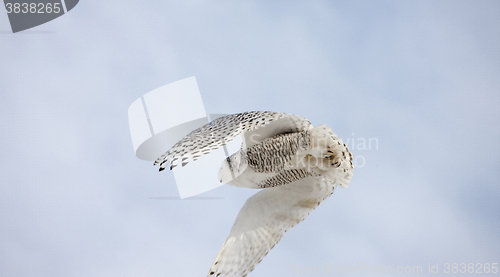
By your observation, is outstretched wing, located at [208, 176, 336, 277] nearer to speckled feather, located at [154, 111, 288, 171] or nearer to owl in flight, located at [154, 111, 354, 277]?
owl in flight, located at [154, 111, 354, 277]

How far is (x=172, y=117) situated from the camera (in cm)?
310

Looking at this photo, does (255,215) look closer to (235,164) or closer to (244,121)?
(235,164)

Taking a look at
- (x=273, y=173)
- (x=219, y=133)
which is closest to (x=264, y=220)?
(x=273, y=173)

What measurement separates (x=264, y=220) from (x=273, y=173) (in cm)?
37

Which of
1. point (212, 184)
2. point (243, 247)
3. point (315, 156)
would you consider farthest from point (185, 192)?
point (315, 156)

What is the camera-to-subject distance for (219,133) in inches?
108

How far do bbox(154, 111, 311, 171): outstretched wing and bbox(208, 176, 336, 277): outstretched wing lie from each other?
50cm

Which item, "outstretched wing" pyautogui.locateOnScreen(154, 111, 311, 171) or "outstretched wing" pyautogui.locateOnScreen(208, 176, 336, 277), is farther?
"outstretched wing" pyautogui.locateOnScreen(208, 176, 336, 277)

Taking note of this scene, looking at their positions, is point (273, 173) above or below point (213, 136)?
below

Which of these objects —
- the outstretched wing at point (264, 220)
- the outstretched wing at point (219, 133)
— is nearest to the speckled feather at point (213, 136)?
the outstretched wing at point (219, 133)

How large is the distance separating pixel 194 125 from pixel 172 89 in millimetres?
331

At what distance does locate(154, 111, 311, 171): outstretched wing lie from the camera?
2.39m

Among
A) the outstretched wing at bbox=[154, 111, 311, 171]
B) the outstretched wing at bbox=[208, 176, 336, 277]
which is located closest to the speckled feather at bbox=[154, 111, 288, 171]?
the outstretched wing at bbox=[154, 111, 311, 171]

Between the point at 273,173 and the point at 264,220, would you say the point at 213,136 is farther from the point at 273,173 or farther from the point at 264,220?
the point at 264,220
